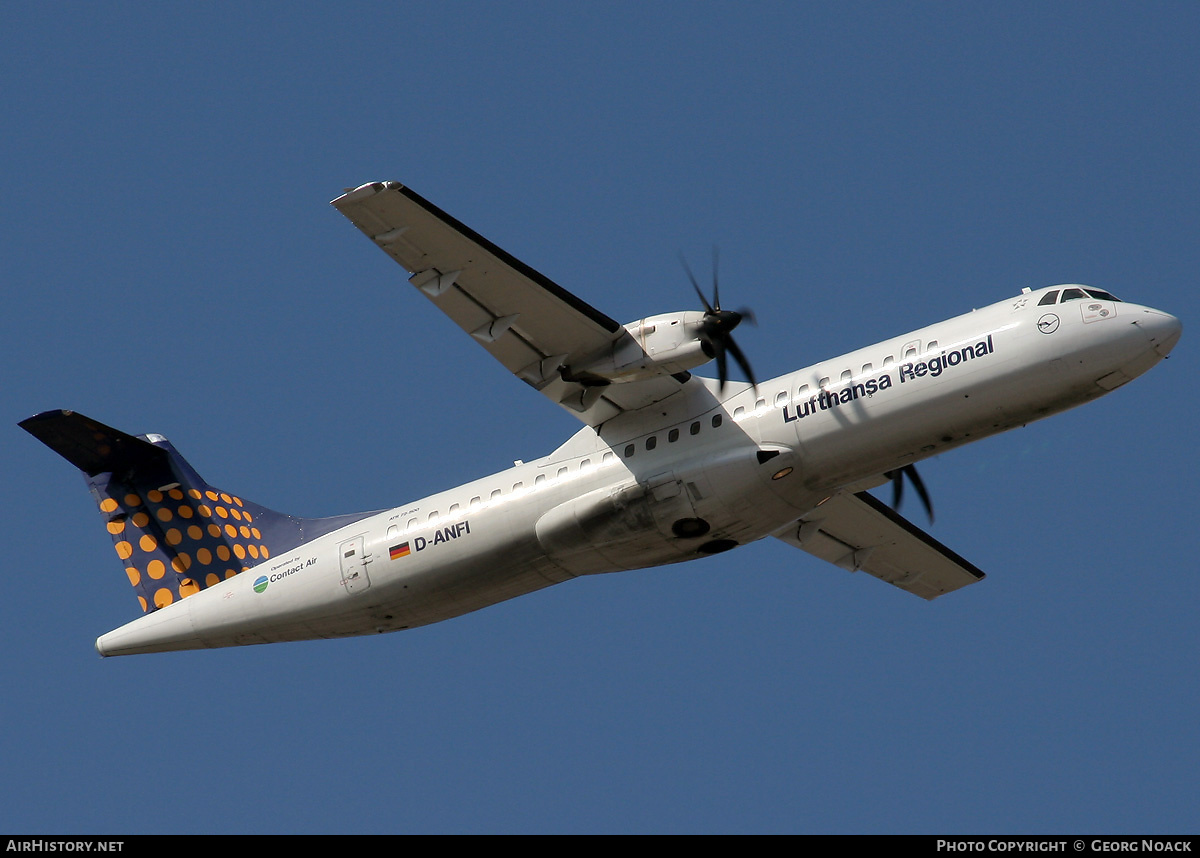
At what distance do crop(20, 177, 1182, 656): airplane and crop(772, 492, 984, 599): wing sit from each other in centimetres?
22

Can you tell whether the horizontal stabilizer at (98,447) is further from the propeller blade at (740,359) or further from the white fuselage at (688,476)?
the propeller blade at (740,359)

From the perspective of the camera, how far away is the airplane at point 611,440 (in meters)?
19.2

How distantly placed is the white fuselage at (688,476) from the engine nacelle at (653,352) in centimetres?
118

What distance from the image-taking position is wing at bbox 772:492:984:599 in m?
24.0

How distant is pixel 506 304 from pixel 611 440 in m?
2.64

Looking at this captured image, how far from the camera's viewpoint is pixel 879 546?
24906 mm

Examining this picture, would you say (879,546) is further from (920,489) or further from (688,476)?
(688,476)

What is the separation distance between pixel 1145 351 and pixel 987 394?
2054 millimetres

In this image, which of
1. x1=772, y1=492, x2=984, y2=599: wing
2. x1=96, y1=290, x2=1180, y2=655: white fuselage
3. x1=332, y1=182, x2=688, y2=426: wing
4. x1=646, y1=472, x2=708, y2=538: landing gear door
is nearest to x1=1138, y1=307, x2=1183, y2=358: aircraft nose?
x1=96, y1=290, x2=1180, y2=655: white fuselage

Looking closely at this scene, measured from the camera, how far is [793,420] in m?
20.1

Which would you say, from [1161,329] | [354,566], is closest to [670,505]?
[354,566]
